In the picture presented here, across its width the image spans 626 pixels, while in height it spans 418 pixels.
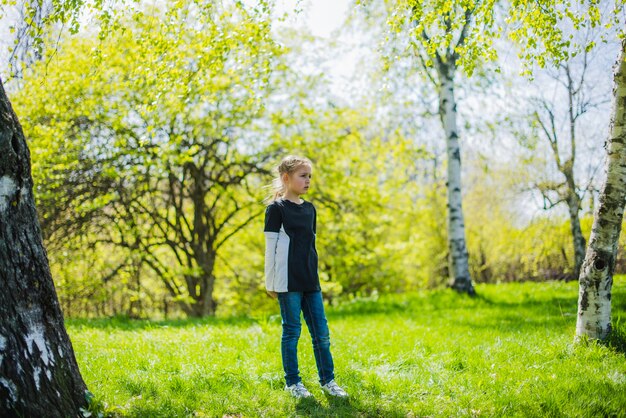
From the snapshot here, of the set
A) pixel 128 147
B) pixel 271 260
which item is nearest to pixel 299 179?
pixel 271 260

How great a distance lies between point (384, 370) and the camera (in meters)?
5.48

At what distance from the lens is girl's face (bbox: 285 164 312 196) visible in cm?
473

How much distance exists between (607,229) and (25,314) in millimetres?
5171

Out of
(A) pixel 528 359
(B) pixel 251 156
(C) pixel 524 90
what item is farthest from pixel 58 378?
(C) pixel 524 90

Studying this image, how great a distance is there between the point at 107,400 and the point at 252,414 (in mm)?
1106

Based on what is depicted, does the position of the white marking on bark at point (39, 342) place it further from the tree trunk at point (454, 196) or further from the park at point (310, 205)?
the tree trunk at point (454, 196)

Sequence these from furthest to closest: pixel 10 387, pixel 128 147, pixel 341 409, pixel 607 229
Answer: pixel 128 147 < pixel 607 229 < pixel 341 409 < pixel 10 387

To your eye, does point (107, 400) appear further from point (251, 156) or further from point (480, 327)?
point (251, 156)

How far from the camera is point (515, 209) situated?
15031 millimetres

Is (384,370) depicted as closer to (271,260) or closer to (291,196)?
(271,260)

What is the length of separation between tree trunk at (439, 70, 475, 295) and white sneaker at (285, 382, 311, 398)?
740 centimetres

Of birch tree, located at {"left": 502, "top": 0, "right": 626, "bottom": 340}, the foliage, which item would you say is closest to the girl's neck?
birch tree, located at {"left": 502, "top": 0, "right": 626, "bottom": 340}

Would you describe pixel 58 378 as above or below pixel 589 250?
below

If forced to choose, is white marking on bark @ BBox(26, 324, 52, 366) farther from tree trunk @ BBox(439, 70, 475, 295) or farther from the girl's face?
tree trunk @ BBox(439, 70, 475, 295)
